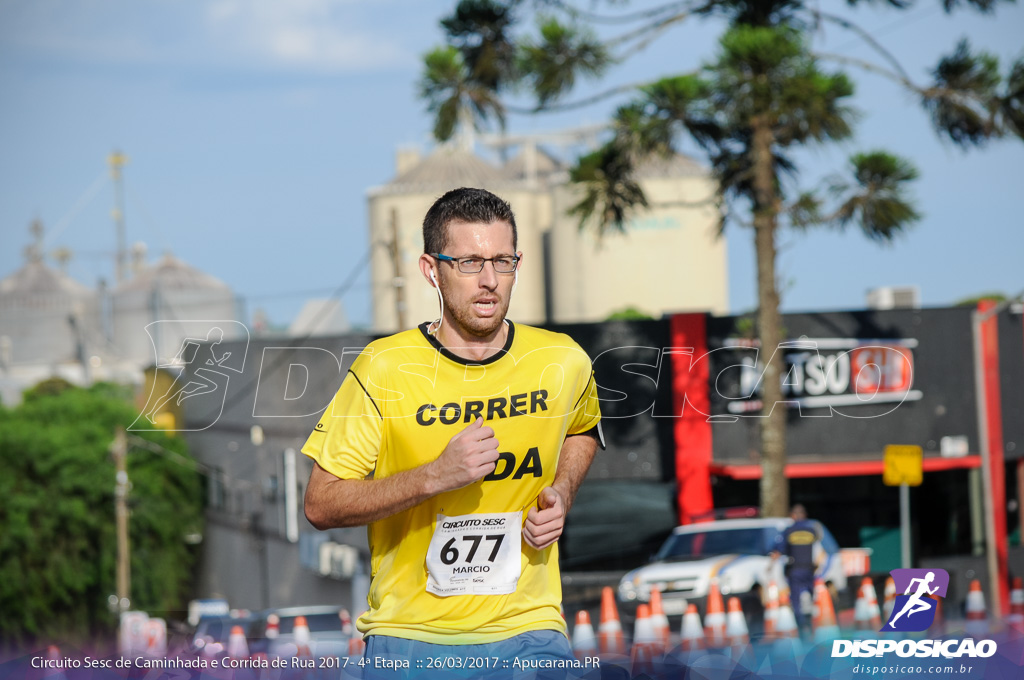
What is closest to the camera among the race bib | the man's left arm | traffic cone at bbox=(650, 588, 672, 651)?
the man's left arm

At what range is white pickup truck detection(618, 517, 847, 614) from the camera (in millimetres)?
12414

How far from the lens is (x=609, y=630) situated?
11.5 m

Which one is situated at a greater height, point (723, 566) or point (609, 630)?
point (723, 566)

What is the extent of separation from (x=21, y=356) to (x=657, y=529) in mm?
56250

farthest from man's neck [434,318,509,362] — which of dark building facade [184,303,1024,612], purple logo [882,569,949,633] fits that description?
dark building facade [184,303,1024,612]

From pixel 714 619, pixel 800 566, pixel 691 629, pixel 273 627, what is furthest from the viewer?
pixel 273 627

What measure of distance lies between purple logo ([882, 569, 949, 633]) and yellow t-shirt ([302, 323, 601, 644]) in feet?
7.52

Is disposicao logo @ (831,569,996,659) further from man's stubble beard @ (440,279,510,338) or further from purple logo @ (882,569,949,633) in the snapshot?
man's stubble beard @ (440,279,510,338)

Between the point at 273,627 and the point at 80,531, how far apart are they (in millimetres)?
21437

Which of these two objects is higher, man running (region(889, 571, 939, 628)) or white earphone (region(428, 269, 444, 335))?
white earphone (region(428, 269, 444, 335))

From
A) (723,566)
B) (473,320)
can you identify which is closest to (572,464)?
(473,320)

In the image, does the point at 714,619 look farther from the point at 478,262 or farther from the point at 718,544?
the point at 478,262

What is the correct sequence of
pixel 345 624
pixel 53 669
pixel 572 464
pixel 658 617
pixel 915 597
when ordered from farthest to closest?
pixel 345 624 < pixel 658 617 < pixel 915 597 < pixel 53 669 < pixel 572 464

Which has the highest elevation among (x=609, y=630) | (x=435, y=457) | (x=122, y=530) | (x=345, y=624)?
(x=435, y=457)
